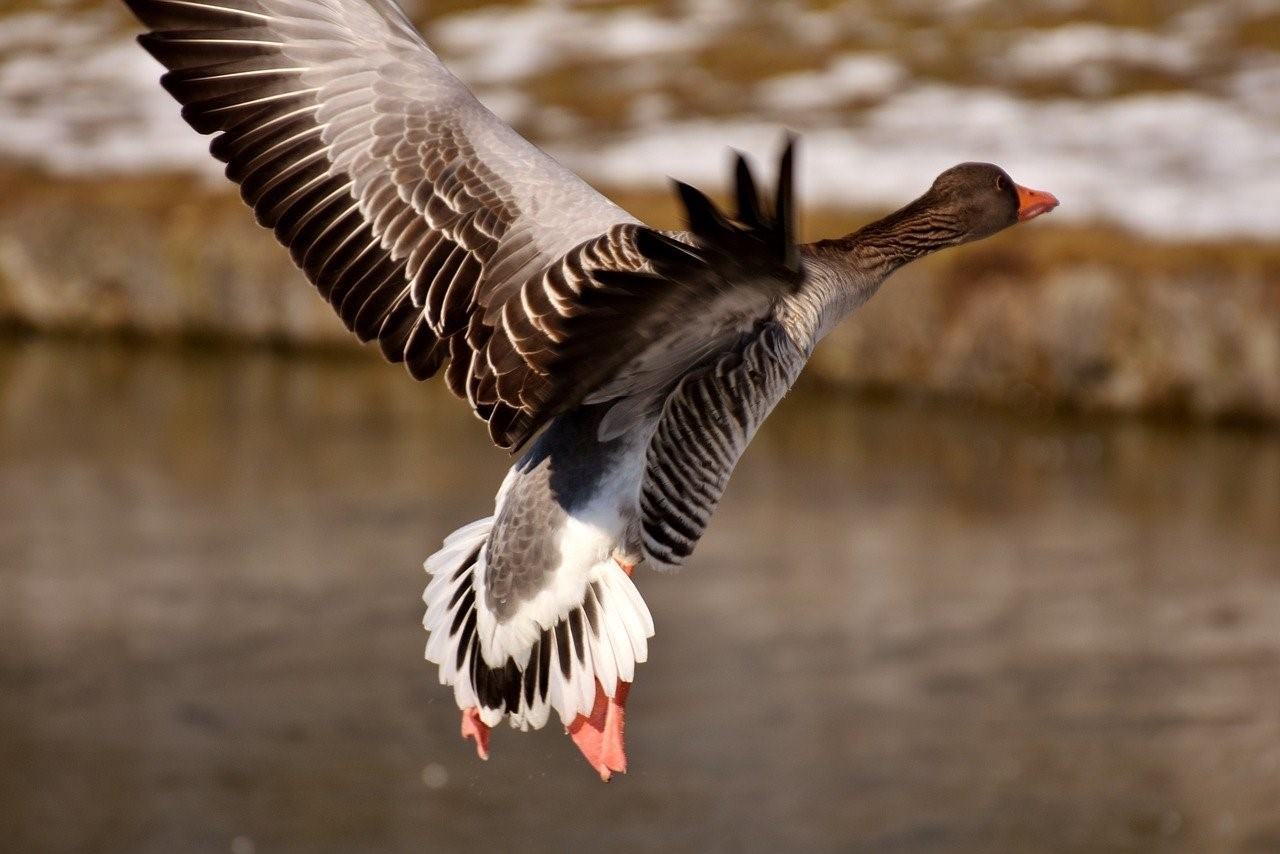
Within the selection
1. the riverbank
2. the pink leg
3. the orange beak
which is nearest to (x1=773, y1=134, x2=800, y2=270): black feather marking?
the orange beak

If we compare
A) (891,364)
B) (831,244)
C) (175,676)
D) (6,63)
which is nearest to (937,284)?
(891,364)

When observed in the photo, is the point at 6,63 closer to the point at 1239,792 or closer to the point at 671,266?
the point at 1239,792

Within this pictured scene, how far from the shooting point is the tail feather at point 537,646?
4473 millimetres

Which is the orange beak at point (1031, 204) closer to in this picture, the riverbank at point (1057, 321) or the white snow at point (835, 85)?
the riverbank at point (1057, 321)

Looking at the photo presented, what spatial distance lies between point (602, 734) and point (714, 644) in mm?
5592

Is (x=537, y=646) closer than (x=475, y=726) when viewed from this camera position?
Yes

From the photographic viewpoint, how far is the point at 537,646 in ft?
15.0

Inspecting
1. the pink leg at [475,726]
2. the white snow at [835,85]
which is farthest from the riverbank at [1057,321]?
the pink leg at [475,726]

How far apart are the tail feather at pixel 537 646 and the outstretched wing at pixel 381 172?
0.55 metres

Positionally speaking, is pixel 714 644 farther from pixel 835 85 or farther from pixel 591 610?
pixel 835 85

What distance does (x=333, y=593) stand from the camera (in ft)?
35.2

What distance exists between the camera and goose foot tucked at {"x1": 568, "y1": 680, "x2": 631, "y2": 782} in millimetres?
4680

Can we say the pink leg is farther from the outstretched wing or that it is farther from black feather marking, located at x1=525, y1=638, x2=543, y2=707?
the outstretched wing

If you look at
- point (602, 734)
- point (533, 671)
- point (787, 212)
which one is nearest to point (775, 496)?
point (602, 734)
